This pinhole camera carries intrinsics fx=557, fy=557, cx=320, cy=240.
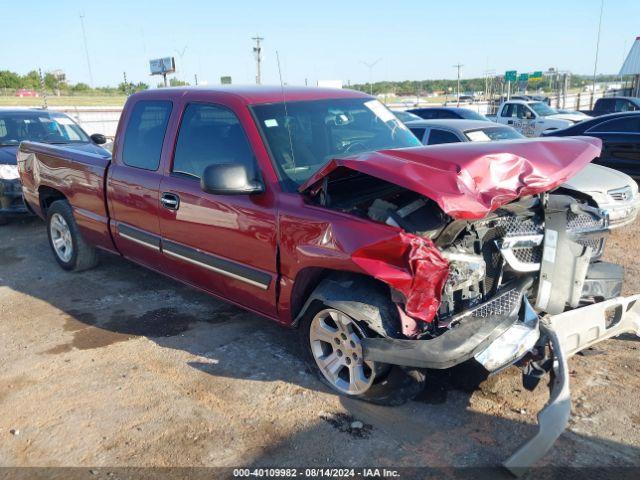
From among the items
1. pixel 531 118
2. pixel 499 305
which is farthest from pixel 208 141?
pixel 531 118

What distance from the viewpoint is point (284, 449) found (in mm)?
2975

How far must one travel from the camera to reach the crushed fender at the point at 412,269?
2836 mm

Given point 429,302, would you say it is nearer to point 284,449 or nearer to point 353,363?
point 353,363

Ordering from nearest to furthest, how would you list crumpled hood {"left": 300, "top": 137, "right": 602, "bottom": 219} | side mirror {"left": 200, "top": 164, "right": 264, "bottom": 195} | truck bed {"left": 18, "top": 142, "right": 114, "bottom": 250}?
crumpled hood {"left": 300, "top": 137, "right": 602, "bottom": 219}, side mirror {"left": 200, "top": 164, "right": 264, "bottom": 195}, truck bed {"left": 18, "top": 142, "right": 114, "bottom": 250}

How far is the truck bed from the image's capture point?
17.0ft

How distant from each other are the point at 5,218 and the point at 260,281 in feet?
21.9

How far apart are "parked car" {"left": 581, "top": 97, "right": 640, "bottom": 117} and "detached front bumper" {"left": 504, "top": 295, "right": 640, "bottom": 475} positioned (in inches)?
721

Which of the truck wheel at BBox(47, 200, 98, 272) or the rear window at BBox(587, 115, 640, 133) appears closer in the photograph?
the truck wheel at BBox(47, 200, 98, 272)

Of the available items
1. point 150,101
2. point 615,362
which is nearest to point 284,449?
point 615,362

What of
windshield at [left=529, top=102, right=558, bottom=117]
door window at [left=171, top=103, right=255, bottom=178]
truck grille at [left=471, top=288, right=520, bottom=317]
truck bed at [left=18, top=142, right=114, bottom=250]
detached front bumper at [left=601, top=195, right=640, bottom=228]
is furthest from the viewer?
windshield at [left=529, top=102, right=558, bottom=117]

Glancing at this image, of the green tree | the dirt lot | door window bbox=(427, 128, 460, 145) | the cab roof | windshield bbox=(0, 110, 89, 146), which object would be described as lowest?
the dirt lot

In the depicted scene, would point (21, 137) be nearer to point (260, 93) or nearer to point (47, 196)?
point (47, 196)

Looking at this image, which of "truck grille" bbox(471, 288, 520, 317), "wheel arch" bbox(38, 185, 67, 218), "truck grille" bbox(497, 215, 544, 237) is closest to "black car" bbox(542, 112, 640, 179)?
"truck grille" bbox(497, 215, 544, 237)

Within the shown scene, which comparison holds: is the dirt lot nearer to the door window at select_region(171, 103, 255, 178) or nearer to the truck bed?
the truck bed
